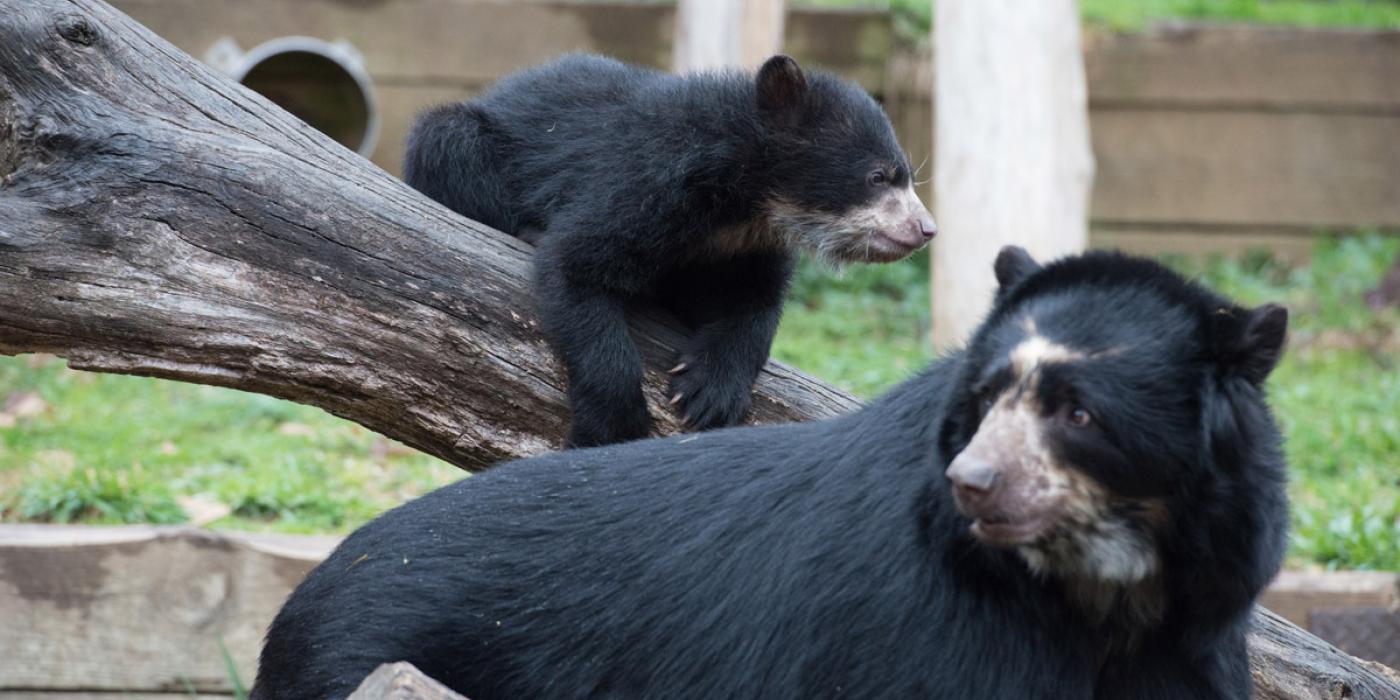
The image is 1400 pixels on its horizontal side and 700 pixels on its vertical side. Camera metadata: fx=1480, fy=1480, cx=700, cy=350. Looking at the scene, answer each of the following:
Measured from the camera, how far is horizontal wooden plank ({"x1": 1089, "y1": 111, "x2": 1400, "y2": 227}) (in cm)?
1038

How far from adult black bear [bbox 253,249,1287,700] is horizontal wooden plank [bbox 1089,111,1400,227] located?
25.4 ft

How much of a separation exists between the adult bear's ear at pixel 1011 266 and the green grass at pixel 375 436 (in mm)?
1753

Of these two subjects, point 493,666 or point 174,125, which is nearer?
point 493,666

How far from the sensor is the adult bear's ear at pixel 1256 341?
2.60 meters

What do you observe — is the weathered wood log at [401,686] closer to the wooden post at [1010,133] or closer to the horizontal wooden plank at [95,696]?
the horizontal wooden plank at [95,696]

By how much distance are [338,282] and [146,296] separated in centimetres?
46

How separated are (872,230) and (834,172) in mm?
241

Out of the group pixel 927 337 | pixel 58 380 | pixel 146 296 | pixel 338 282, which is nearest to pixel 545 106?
pixel 338 282

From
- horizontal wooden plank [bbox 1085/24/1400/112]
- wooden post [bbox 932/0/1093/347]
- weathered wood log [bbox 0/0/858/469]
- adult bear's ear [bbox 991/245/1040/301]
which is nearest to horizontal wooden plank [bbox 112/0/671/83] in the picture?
wooden post [bbox 932/0/1093/347]

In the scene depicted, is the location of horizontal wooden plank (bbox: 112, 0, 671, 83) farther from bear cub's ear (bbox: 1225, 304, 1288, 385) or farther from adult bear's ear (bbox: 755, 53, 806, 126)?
bear cub's ear (bbox: 1225, 304, 1288, 385)

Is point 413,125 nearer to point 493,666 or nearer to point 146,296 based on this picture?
point 146,296

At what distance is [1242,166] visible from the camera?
10.4m

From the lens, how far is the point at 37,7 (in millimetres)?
3598

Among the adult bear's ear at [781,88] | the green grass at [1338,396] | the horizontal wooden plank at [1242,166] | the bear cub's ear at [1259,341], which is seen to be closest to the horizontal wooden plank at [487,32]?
the horizontal wooden plank at [1242,166]
